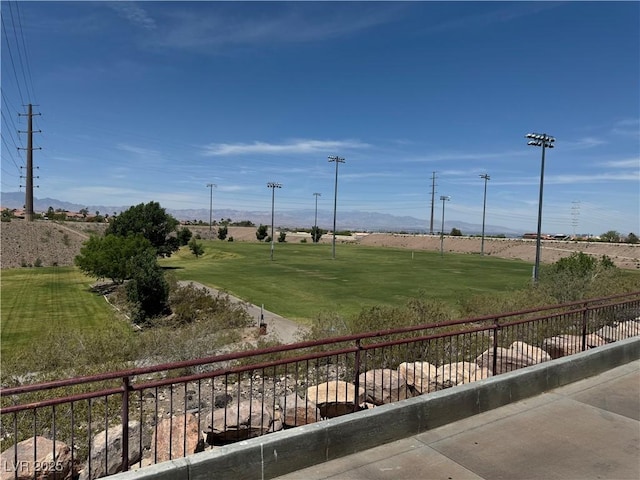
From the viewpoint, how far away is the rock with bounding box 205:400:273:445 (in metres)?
6.31

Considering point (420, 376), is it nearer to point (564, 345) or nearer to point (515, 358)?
point (515, 358)

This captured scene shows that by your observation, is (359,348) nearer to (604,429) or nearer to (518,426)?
(518,426)

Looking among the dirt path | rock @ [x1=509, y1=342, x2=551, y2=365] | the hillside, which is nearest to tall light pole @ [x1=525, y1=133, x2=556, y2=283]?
the dirt path

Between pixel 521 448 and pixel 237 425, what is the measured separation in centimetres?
358

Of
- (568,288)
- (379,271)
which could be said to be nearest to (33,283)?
(379,271)

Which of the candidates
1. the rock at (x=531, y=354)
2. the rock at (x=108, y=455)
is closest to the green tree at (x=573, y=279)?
the rock at (x=531, y=354)

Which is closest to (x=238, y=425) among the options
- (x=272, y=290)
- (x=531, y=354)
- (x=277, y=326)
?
(x=531, y=354)

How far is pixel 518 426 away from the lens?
6.41 metres

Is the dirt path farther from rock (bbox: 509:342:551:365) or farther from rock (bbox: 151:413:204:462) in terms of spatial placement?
rock (bbox: 151:413:204:462)

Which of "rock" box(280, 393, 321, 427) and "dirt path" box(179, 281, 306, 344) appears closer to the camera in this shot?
"rock" box(280, 393, 321, 427)

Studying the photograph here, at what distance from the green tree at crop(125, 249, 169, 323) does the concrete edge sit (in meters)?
27.3

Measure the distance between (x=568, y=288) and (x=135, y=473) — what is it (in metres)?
20.9

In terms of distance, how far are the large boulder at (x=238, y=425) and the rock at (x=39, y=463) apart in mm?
1749

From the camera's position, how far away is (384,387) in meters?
7.86
